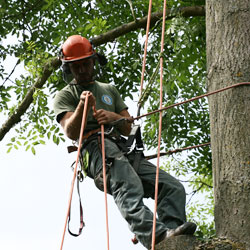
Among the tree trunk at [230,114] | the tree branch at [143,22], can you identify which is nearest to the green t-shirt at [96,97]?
the tree trunk at [230,114]

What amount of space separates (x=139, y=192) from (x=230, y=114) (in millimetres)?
640

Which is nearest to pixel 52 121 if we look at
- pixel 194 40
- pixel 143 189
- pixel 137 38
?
pixel 137 38

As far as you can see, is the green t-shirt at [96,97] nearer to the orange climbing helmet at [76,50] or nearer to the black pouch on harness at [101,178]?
the orange climbing helmet at [76,50]

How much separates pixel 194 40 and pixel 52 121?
76.5 inches

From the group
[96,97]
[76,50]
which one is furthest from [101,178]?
[76,50]

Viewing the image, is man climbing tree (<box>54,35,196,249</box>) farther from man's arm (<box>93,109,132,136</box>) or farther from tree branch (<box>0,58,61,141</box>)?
tree branch (<box>0,58,61,141</box>)

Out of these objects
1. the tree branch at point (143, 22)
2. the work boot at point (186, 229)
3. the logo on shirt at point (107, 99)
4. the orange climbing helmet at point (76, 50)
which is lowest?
the work boot at point (186, 229)

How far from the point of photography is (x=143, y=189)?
333 centimetres

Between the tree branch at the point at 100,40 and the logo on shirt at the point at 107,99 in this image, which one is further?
the tree branch at the point at 100,40

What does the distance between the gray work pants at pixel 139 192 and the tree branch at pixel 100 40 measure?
2340mm

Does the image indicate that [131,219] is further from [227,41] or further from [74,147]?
[227,41]

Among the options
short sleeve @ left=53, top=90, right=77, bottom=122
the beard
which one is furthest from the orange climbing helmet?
short sleeve @ left=53, top=90, right=77, bottom=122

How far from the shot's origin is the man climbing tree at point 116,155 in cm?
296

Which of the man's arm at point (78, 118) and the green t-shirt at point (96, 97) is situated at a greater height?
the green t-shirt at point (96, 97)
